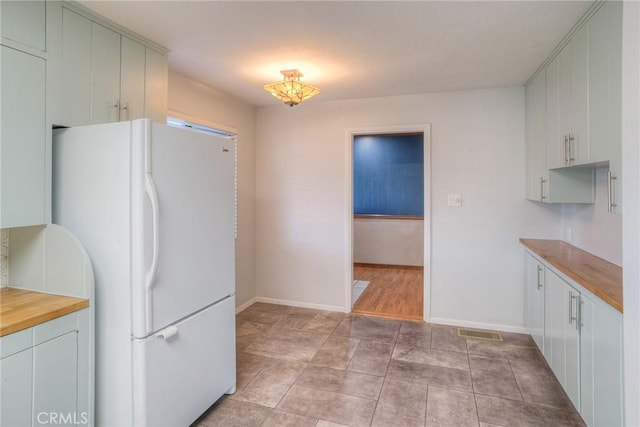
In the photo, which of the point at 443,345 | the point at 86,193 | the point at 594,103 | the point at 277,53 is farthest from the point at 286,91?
the point at 443,345

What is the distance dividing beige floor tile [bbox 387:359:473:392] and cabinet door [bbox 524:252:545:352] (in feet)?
2.37

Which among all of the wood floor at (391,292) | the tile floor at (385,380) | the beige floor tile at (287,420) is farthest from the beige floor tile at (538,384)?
the beige floor tile at (287,420)

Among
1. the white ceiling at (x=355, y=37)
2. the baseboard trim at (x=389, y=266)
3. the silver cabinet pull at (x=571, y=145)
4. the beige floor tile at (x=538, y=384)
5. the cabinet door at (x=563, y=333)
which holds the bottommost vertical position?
the beige floor tile at (x=538, y=384)

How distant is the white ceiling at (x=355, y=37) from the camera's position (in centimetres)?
198

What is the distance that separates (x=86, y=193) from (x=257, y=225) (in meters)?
2.59

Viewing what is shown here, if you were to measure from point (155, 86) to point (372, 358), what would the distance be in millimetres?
2711

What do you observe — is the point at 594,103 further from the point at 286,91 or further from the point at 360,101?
the point at 360,101

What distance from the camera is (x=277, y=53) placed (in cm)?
258

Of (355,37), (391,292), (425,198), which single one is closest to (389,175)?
(391,292)

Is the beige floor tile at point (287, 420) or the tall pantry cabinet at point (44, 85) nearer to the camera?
the tall pantry cabinet at point (44, 85)

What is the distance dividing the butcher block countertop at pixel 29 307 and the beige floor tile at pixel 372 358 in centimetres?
196

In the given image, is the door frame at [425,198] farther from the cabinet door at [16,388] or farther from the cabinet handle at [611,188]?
the cabinet door at [16,388]

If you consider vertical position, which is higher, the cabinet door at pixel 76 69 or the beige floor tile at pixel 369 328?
the cabinet door at pixel 76 69

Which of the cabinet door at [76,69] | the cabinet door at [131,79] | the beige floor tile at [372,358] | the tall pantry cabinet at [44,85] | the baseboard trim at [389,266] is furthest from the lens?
the baseboard trim at [389,266]
